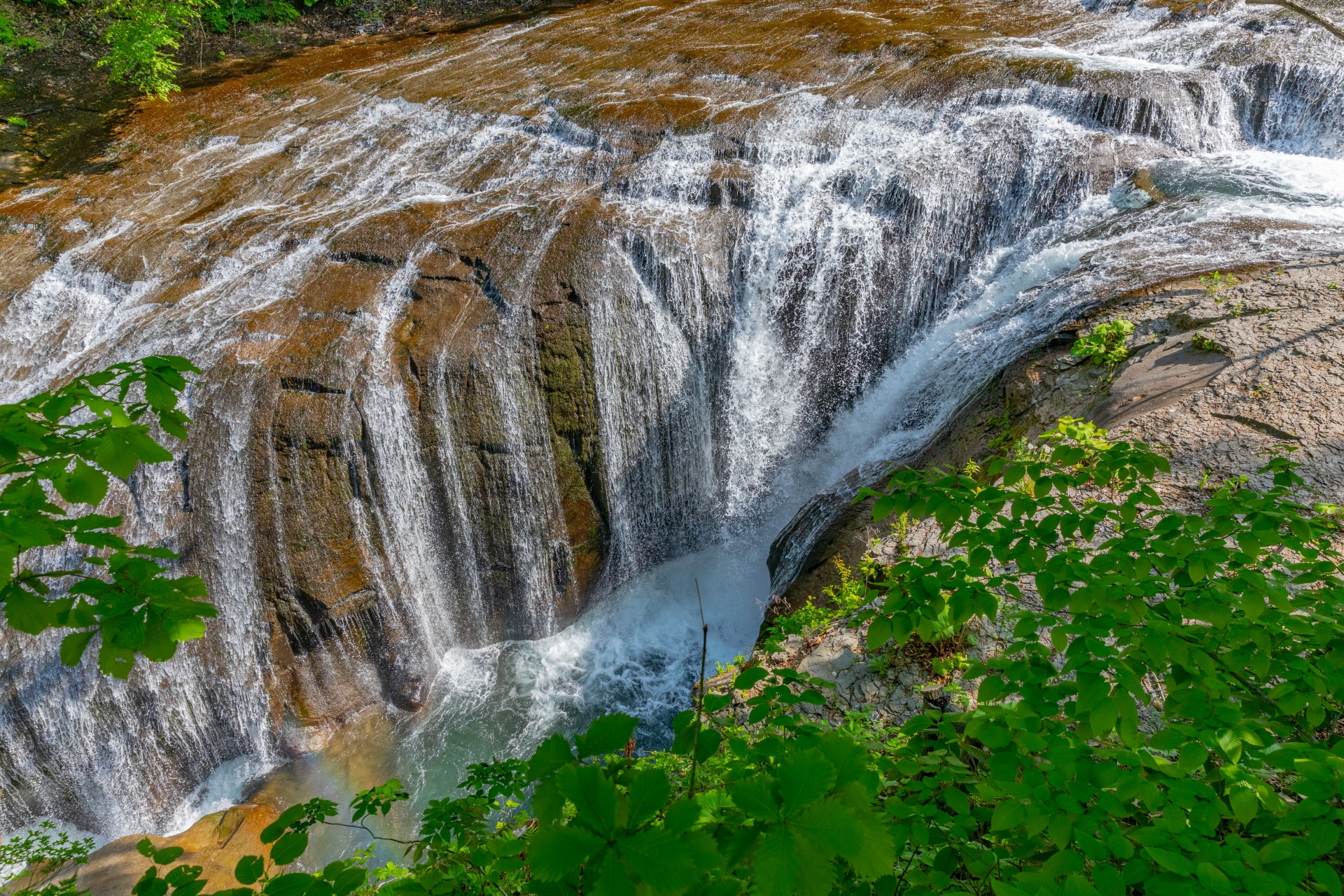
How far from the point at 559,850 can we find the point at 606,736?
0.97ft

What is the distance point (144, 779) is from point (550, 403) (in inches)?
181

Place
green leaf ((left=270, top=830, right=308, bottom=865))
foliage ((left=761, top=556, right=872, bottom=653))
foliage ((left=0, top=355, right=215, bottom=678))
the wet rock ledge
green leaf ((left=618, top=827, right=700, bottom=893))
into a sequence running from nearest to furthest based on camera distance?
green leaf ((left=618, top=827, right=700, bottom=893)) → foliage ((left=0, top=355, right=215, bottom=678)) → green leaf ((left=270, top=830, right=308, bottom=865)) → the wet rock ledge → foliage ((left=761, top=556, right=872, bottom=653))

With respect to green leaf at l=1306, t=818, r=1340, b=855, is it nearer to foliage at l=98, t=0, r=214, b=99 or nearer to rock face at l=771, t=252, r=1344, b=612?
rock face at l=771, t=252, r=1344, b=612

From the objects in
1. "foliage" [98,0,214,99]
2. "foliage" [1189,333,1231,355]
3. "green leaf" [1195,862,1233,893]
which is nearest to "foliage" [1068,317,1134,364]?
→ "foliage" [1189,333,1231,355]

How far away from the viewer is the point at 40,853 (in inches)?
207

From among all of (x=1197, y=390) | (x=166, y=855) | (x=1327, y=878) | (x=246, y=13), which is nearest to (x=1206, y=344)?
(x=1197, y=390)

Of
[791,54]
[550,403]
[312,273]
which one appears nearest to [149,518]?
[312,273]

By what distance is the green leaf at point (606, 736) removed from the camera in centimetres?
137

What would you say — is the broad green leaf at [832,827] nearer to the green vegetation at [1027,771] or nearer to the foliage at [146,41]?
the green vegetation at [1027,771]

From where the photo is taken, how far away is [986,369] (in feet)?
19.1

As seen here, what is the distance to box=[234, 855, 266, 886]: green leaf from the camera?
1.62 metres

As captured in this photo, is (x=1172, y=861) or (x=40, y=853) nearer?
(x=1172, y=861)

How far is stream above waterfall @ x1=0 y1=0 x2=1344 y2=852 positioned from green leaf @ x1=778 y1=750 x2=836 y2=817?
512 cm

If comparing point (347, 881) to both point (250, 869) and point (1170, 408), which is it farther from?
point (1170, 408)
